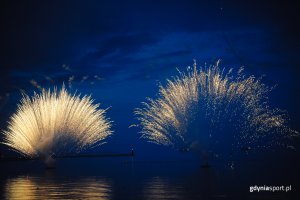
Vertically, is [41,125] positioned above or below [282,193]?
above

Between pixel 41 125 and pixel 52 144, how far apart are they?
341cm

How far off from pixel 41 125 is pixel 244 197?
3042cm

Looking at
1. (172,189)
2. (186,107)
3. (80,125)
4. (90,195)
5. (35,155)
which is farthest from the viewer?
(35,155)

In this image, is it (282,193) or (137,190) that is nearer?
(282,193)

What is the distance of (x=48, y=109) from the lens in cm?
4394

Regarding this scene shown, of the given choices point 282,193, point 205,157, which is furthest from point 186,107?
point 282,193

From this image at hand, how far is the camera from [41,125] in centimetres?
4466

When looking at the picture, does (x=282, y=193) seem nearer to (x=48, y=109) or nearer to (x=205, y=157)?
(x=205, y=157)

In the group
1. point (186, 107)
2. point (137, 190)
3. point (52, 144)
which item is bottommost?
point (137, 190)

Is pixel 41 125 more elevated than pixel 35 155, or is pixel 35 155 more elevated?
pixel 41 125

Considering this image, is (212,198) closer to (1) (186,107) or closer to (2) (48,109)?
(1) (186,107)

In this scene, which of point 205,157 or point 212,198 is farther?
point 205,157

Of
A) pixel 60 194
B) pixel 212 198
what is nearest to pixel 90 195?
pixel 60 194

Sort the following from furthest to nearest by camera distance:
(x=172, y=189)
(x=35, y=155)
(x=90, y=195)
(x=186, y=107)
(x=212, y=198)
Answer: (x=35, y=155) → (x=186, y=107) → (x=172, y=189) → (x=90, y=195) → (x=212, y=198)
